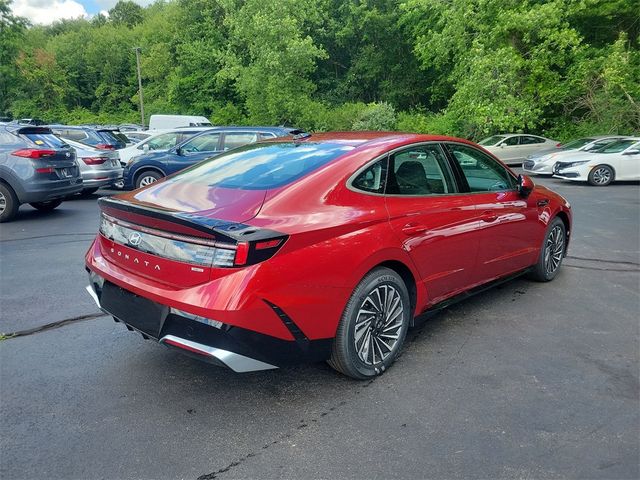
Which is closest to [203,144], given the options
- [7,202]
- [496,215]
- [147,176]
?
[147,176]

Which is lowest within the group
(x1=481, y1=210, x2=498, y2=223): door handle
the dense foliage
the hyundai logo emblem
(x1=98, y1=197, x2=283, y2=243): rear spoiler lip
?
(x1=481, y1=210, x2=498, y2=223): door handle

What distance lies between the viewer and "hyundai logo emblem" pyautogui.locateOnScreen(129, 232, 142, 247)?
119 inches

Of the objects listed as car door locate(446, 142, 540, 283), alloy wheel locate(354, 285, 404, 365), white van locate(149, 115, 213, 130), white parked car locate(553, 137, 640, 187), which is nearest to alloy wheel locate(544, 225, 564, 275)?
car door locate(446, 142, 540, 283)

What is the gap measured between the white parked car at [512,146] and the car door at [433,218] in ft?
56.5

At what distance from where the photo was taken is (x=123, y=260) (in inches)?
124

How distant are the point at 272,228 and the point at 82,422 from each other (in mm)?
1523

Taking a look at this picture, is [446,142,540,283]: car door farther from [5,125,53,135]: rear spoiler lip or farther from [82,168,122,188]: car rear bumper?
[82,168,122,188]: car rear bumper

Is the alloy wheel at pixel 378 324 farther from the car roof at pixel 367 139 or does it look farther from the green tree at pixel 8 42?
the green tree at pixel 8 42

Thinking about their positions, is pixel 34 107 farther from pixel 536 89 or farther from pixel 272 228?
pixel 272 228

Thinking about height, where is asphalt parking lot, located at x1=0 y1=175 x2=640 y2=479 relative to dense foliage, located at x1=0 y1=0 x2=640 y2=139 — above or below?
below

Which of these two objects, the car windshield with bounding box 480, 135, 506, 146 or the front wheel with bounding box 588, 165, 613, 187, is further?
the car windshield with bounding box 480, 135, 506, 146

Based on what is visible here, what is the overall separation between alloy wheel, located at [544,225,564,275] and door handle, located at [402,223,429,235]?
2305mm

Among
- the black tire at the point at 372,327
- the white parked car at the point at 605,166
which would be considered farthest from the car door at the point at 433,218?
the white parked car at the point at 605,166

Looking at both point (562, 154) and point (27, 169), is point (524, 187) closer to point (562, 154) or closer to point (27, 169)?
point (27, 169)
